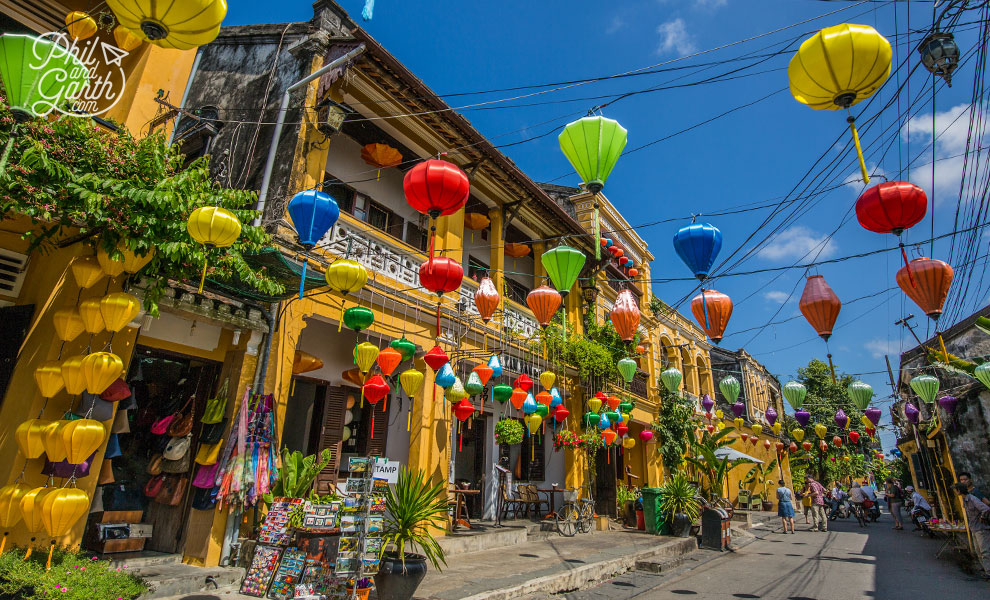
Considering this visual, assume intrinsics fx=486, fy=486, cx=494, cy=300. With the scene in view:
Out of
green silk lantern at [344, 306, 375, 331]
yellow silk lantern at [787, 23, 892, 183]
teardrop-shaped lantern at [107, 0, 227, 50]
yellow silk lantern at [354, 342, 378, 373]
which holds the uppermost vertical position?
yellow silk lantern at [787, 23, 892, 183]

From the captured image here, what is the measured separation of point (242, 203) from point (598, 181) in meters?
4.24

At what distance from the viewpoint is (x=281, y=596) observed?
206 inches

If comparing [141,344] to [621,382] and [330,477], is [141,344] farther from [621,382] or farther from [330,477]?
[621,382]

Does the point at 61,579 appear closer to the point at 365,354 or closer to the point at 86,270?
the point at 86,270

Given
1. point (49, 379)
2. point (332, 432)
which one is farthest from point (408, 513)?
point (332, 432)

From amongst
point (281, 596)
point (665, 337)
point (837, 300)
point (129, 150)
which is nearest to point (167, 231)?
point (129, 150)

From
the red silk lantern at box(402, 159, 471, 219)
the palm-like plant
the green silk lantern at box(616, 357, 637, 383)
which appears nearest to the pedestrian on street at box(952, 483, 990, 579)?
the green silk lantern at box(616, 357, 637, 383)

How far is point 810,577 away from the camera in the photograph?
8750 millimetres

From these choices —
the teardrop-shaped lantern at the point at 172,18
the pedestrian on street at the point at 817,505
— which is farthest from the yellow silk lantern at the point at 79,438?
the pedestrian on street at the point at 817,505

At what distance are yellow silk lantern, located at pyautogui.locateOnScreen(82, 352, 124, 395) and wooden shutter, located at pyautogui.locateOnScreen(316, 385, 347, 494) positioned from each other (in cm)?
475

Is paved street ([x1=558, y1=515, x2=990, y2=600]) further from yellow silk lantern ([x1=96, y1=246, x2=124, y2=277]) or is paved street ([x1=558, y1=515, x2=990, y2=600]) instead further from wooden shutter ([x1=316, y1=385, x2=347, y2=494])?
yellow silk lantern ([x1=96, y1=246, x2=124, y2=277])

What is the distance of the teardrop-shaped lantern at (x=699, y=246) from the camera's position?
20.4 feet

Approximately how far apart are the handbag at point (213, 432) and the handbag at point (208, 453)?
6 centimetres

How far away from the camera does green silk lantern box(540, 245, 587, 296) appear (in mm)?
7012
